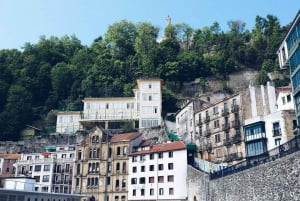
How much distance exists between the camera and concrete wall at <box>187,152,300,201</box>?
21.7 meters

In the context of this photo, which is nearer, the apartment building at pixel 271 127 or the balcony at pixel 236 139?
the apartment building at pixel 271 127

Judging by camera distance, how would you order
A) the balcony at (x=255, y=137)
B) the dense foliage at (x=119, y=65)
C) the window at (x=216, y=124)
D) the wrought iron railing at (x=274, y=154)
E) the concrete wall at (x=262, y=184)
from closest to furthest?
1. the concrete wall at (x=262, y=184)
2. the wrought iron railing at (x=274, y=154)
3. the balcony at (x=255, y=137)
4. the window at (x=216, y=124)
5. the dense foliage at (x=119, y=65)

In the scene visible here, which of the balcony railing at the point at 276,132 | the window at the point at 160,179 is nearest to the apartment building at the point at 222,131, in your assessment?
the balcony railing at the point at 276,132

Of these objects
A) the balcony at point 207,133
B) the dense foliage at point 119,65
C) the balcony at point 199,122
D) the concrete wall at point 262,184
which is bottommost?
the concrete wall at point 262,184

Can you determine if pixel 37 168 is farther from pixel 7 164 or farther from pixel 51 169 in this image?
pixel 7 164

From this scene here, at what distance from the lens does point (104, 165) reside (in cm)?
5612

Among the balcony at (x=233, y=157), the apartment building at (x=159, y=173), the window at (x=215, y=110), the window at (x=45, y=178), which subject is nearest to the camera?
the balcony at (x=233, y=157)

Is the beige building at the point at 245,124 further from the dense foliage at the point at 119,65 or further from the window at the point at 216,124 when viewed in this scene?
the dense foliage at the point at 119,65

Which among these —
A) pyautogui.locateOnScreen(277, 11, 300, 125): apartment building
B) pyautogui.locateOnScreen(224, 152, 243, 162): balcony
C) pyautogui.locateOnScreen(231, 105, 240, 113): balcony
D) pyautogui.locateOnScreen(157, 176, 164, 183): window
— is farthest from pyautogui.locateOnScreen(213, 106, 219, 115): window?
pyautogui.locateOnScreen(277, 11, 300, 125): apartment building

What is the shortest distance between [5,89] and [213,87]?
2110 inches

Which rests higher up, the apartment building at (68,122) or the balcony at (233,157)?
the apartment building at (68,122)

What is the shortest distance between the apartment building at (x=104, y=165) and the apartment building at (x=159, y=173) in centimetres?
191

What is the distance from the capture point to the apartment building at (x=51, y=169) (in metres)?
60.6

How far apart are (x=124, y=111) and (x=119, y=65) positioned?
64.0 feet
